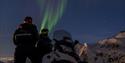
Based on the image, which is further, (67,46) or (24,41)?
(24,41)

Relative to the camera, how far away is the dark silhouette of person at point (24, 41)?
1405cm

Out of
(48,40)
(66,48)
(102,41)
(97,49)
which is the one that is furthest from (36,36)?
(102,41)

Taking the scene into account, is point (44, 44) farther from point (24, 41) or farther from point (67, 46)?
point (67, 46)

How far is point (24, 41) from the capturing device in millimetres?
14078

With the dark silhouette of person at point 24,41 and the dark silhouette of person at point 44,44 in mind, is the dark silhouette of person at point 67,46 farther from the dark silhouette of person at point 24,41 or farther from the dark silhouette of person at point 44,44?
the dark silhouette of person at point 44,44

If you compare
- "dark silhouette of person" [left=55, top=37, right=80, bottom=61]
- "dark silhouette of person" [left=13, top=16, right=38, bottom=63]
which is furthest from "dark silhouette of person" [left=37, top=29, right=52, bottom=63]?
"dark silhouette of person" [left=55, top=37, right=80, bottom=61]

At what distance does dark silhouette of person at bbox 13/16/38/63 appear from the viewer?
14047 mm

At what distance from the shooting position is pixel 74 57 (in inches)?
518

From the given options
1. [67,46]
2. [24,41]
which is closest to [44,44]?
[24,41]

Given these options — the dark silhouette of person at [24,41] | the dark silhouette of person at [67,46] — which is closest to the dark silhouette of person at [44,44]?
the dark silhouette of person at [24,41]

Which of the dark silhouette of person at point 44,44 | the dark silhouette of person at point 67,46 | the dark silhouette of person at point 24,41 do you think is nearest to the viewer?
the dark silhouette of person at point 67,46

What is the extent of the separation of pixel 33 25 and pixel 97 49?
41.9ft

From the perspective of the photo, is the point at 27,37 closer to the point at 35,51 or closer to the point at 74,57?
the point at 35,51

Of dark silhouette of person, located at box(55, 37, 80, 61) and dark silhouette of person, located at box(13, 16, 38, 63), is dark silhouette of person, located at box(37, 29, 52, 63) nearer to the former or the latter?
dark silhouette of person, located at box(13, 16, 38, 63)
